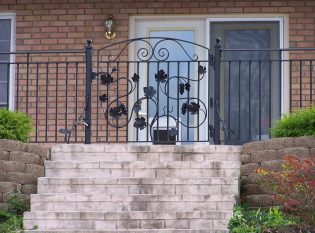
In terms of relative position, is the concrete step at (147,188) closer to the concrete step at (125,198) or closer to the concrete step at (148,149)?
the concrete step at (125,198)

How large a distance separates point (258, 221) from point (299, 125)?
1.74 metres

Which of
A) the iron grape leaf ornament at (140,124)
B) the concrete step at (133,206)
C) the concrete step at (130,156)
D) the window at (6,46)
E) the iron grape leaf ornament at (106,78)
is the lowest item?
the concrete step at (133,206)

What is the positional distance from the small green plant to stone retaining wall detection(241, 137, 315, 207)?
2450 millimetres

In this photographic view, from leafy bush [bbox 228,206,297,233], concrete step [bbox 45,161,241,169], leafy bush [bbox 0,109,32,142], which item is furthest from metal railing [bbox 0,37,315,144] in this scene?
leafy bush [bbox 228,206,297,233]

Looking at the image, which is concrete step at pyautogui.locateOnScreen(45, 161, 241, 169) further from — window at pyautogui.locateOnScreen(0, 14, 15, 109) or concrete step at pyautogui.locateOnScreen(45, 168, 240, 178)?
window at pyautogui.locateOnScreen(0, 14, 15, 109)

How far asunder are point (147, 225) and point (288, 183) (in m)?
1.50

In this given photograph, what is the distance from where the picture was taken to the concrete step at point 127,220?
31.1ft

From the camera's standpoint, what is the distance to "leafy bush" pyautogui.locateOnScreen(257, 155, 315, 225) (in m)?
9.40

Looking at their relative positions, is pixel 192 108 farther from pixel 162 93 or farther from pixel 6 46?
pixel 6 46

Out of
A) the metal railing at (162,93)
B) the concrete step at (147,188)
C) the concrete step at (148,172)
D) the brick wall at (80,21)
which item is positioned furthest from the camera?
the brick wall at (80,21)

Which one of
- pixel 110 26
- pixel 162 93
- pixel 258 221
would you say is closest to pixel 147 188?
pixel 258 221

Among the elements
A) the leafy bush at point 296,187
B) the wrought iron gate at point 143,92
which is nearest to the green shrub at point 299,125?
the leafy bush at point 296,187

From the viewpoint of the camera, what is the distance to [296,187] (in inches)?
371

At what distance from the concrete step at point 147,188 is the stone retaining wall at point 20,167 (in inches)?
11.6
